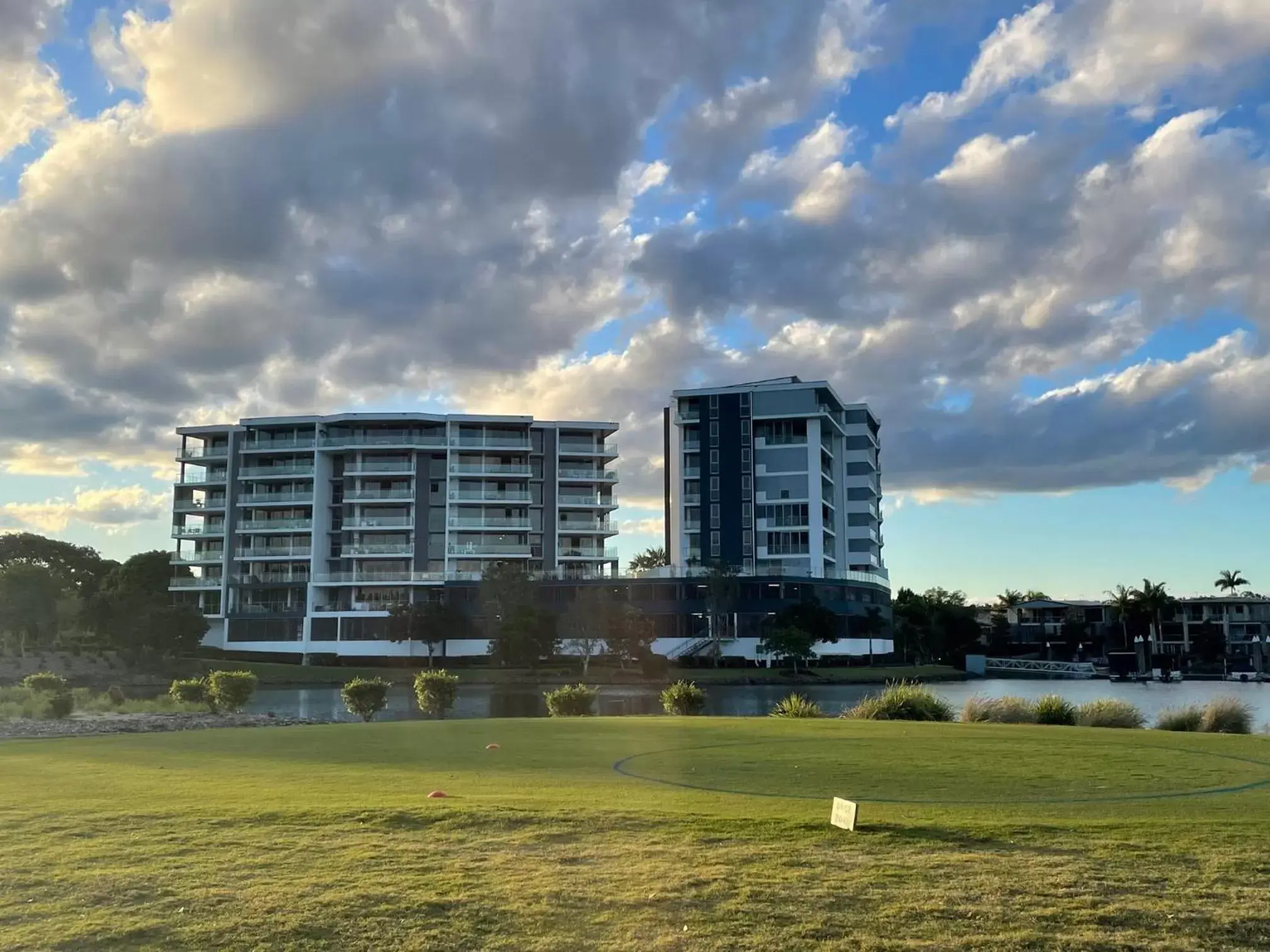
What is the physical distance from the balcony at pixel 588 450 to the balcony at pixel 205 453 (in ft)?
106

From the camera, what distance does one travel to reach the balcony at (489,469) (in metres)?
102

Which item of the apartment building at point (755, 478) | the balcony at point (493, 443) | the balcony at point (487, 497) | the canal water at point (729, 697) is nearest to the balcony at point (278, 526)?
the balcony at point (487, 497)

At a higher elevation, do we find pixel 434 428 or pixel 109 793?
pixel 434 428

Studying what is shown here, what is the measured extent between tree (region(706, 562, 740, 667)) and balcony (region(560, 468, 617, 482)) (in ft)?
57.3

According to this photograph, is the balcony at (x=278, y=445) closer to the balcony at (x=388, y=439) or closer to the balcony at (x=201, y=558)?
the balcony at (x=388, y=439)

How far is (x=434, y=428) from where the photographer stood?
104m

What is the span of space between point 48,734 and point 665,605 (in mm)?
71203

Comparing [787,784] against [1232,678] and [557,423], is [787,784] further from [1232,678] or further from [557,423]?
[1232,678]

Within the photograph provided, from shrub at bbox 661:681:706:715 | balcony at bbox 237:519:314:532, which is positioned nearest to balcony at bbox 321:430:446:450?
balcony at bbox 237:519:314:532

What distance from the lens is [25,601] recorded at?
76.8 meters

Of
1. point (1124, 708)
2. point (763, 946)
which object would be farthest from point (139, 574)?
point (763, 946)

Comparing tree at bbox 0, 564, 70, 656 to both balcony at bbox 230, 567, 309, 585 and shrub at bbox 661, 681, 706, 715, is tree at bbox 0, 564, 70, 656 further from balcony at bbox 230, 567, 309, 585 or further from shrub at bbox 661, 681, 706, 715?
shrub at bbox 661, 681, 706, 715

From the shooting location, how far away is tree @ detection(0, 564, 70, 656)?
76.4m


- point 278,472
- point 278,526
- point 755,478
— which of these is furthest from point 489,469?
point 755,478
